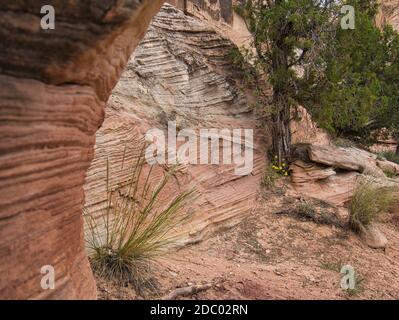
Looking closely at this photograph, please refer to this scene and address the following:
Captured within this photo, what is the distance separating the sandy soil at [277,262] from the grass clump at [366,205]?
0.67 ft

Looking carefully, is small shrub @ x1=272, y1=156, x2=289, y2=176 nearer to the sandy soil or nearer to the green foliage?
the sandy soil

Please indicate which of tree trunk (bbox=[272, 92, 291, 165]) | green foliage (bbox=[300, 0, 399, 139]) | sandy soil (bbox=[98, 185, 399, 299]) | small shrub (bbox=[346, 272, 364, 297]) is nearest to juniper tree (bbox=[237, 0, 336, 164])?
tree trunk (bbox=[272, 92, 291, 165])

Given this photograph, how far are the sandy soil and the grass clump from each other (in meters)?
0.20

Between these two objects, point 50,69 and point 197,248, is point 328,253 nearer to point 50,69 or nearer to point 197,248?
point 197,248

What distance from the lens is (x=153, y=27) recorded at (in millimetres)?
6086

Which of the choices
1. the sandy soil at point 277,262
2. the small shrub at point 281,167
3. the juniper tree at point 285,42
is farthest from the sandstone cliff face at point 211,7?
the sandy soil at point 277,262

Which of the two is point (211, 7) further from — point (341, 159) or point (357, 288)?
point (357, 288)

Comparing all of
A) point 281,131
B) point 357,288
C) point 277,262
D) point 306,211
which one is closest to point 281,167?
point 281,131

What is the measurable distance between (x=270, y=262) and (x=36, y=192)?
3.10 meters

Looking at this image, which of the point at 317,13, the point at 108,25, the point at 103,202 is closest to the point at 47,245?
the point at 108,25

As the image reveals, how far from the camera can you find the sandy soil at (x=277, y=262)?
3.51 meters

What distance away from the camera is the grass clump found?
5.56m

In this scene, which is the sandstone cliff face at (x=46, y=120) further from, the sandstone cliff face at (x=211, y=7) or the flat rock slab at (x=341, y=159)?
the sandstone cliff face at (x=211, y=7)

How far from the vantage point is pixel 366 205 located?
5.57 metres
